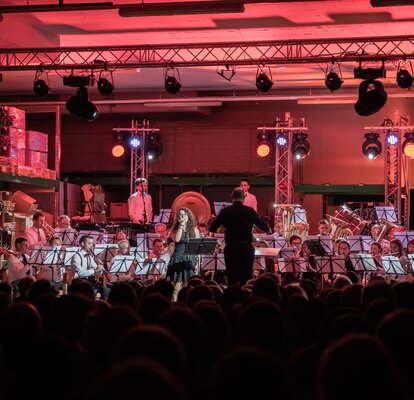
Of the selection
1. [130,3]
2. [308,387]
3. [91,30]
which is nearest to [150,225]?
[91,30]

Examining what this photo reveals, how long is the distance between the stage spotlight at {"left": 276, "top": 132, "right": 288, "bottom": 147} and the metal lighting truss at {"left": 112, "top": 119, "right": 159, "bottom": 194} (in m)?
3.96

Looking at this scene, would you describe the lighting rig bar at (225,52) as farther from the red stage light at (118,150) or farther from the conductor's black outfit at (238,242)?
the red stage light at (118,150)

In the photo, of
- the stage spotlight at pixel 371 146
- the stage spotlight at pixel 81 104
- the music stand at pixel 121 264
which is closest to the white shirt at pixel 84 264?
the music stand at pixel 121 264

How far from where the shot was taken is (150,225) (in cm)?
2141

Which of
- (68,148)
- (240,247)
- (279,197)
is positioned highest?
(68,148)

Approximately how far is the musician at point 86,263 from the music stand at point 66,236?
1.39 meters

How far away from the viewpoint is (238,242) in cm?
1251

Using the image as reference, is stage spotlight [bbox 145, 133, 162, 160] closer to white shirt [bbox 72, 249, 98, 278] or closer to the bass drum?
the bass drum

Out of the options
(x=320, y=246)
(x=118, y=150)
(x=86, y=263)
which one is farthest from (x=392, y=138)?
(x=86, y=263)

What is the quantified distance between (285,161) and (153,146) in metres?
4.28

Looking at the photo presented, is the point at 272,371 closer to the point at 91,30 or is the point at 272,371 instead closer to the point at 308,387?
the point at 308,387

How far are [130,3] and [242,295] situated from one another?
9.57m

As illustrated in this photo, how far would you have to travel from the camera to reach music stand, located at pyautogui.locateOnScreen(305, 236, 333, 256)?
16.3 metres

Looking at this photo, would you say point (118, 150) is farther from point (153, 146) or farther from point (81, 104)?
point (81, 104)
